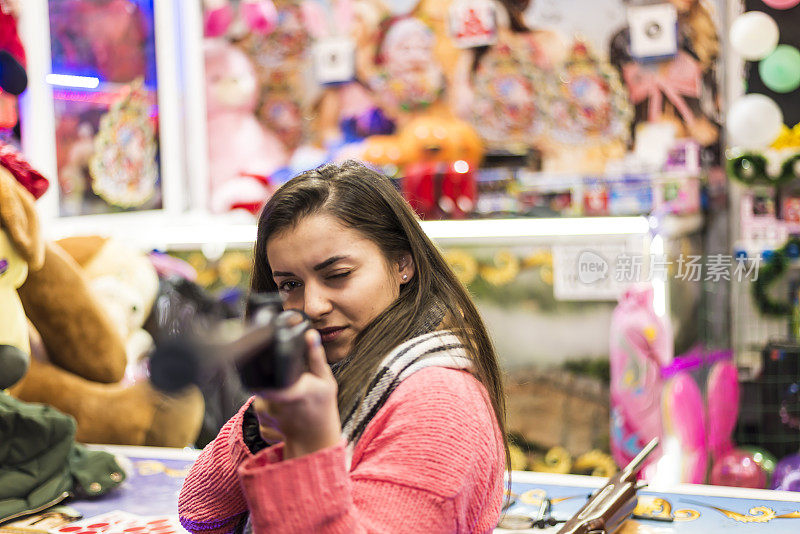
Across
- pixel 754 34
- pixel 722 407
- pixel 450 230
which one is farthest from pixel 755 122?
pixel 450 230

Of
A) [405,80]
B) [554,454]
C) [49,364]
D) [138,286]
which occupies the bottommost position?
[554,454]

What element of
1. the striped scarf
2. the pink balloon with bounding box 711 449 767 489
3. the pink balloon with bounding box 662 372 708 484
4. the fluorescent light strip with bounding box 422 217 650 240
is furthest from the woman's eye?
the pink balloon with bounding box 711 449 767 489

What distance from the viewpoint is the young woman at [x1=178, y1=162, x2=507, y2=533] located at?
0.66m

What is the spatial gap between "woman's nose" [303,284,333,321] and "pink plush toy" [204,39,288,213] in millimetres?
2940

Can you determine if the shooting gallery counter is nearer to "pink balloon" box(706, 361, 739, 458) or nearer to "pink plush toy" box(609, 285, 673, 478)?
"pink plush toy" box(609, 285, 673, 478)

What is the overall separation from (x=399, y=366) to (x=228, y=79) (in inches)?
122

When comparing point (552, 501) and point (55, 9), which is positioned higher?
point (55, 9)

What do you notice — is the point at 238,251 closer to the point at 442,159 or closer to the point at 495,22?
the point at 442,159

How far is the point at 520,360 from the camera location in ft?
8.41

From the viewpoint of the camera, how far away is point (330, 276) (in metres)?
0.83

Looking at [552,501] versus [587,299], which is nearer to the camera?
[552,501]

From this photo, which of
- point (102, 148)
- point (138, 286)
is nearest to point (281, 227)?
point (138, 286)

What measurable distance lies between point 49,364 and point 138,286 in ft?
1.23

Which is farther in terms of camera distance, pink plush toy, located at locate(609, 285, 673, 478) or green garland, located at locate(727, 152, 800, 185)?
green garland, located at locate(727, 152, 800, 185)
